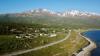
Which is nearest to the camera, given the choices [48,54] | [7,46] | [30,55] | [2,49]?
[30,55]

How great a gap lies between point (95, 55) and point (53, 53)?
27.8 metres

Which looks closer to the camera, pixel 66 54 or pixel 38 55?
pixel 38 55

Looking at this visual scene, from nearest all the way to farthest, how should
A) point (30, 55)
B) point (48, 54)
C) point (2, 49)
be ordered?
point (30, 55) < point (48, 54) < point (2, 49)

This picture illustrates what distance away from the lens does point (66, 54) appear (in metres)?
118

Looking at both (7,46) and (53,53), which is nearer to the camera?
(53,53)

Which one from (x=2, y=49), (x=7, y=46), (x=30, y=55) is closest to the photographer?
(x=30, y=55)

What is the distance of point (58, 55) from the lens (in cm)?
11488

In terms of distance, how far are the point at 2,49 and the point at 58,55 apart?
124 ft

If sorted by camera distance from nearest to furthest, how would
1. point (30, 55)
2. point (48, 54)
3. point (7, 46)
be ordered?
1. point (30, 55)
2. point (48, 54)
3. point (7, 46)

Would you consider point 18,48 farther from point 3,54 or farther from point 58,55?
point 58,55

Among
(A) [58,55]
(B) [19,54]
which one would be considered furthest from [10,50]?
(A) [58,55]

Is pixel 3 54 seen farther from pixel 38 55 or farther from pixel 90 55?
pixel 90 55

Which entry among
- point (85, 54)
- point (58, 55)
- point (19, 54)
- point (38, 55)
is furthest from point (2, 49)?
point (85, 54)

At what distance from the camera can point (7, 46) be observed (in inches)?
5148
